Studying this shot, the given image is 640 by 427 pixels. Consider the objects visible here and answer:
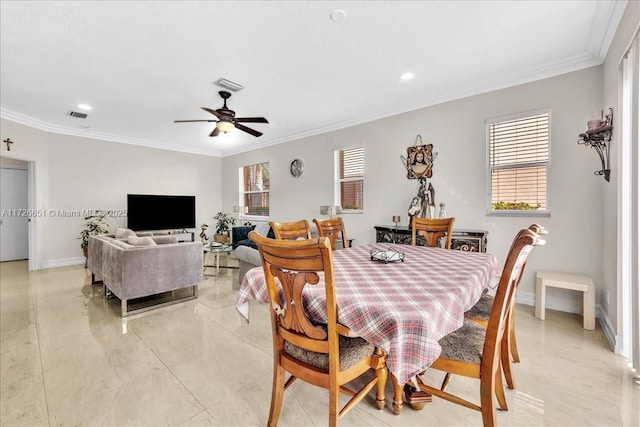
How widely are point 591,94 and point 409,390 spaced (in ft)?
11.3

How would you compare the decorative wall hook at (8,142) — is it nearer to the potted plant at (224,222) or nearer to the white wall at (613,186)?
the potted plant at (224,222)

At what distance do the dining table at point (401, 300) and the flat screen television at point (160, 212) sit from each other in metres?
5.77

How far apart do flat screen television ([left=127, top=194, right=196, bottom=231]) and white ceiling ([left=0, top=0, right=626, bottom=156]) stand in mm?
2253

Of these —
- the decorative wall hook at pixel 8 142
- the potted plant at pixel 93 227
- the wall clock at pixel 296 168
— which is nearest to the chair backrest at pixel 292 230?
the wall clock at pixel 296 168

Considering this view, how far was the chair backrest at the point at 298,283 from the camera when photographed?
1.09 metres

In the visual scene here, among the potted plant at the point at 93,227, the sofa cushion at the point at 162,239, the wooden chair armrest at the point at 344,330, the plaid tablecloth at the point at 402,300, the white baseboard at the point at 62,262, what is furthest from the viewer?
the potted plant at the point at 93,227

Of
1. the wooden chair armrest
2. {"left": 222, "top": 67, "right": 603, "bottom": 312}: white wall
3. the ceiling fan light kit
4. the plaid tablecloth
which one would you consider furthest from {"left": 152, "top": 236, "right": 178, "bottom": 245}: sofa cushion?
the wooden chair armrest

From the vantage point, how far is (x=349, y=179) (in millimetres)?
5090

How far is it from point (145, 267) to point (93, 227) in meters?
3.60

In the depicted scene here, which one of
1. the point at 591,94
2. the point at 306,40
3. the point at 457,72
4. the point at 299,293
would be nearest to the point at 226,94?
the point at 306,40

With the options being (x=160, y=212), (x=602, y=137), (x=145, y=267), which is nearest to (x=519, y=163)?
(x=602, y=137)

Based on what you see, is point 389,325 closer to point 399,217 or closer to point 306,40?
point 306,40

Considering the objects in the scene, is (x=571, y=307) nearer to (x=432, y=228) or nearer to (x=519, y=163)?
(x=519, y=163)

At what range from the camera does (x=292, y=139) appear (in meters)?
6.04
